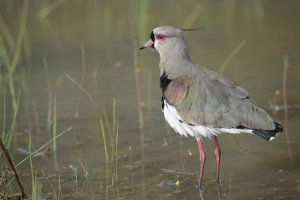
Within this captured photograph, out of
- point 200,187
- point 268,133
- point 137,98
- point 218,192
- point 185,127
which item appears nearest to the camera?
point 268,133

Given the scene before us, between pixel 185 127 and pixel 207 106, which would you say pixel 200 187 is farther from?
pixel 207 106

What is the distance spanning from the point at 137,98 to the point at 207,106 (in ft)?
9.14

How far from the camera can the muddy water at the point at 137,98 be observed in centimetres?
708

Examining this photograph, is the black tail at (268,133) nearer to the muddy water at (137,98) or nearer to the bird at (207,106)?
the bird at (207,106)

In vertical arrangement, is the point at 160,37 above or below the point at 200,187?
above

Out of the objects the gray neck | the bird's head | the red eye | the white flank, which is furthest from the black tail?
the red eye

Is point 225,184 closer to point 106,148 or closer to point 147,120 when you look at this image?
point 106,148

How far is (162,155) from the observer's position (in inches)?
308

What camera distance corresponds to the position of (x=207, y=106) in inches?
271

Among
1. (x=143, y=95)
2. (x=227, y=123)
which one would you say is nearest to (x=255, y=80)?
(x=143, y=95)

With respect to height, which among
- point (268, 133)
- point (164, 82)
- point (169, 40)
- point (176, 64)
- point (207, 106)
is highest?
point (169, 40)

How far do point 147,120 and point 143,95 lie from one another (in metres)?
0.85

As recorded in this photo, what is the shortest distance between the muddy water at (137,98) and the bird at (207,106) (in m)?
0.42

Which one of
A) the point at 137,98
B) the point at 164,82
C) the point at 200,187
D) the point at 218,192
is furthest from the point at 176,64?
the point at 137,98
